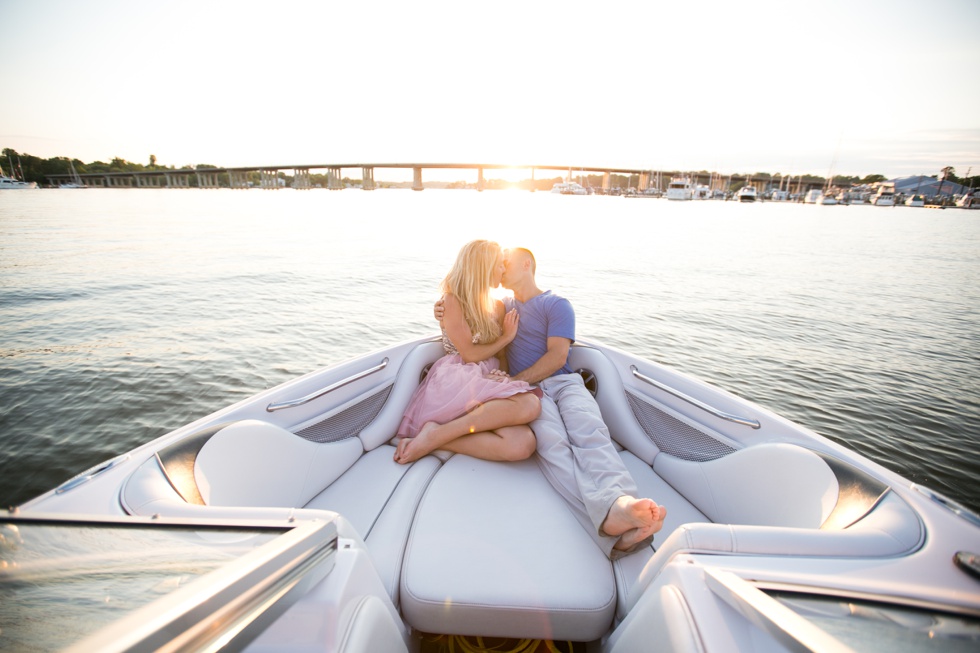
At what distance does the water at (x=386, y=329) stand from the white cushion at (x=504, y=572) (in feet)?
12.4

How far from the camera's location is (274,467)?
1.86 m

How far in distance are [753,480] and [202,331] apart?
7316 mm

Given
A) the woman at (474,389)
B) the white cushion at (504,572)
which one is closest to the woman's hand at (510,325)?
the woman at (474,389)

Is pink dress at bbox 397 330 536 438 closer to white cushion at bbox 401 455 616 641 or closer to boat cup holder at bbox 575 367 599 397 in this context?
white cushion at bbox 401 455 616 641

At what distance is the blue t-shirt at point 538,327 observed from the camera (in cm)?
256

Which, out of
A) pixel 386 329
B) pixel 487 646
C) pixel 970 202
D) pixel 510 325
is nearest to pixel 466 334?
pixel 510 325

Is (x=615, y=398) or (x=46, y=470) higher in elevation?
(x=615, y=398)

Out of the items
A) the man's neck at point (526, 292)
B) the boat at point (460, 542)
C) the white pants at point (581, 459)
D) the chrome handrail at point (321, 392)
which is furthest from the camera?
the man's neck at point (526, 292)

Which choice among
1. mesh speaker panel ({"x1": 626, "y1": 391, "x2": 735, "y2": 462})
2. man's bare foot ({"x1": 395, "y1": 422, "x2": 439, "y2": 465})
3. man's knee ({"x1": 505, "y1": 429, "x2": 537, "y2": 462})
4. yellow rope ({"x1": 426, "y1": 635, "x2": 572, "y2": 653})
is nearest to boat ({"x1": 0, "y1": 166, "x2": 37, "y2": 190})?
man's bare foot ({"x1": 395, "y1": 422, "x2": 439, "y2": 465})

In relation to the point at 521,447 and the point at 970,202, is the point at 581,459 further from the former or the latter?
the point at 970,202

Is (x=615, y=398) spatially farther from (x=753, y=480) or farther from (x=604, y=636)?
(x=604, y=636)

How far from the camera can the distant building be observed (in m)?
77.1

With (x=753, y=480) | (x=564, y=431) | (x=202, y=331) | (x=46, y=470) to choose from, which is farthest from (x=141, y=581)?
(x=202, y=331)

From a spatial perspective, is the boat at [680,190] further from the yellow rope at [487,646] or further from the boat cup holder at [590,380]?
the yellow rope at [487,646]
